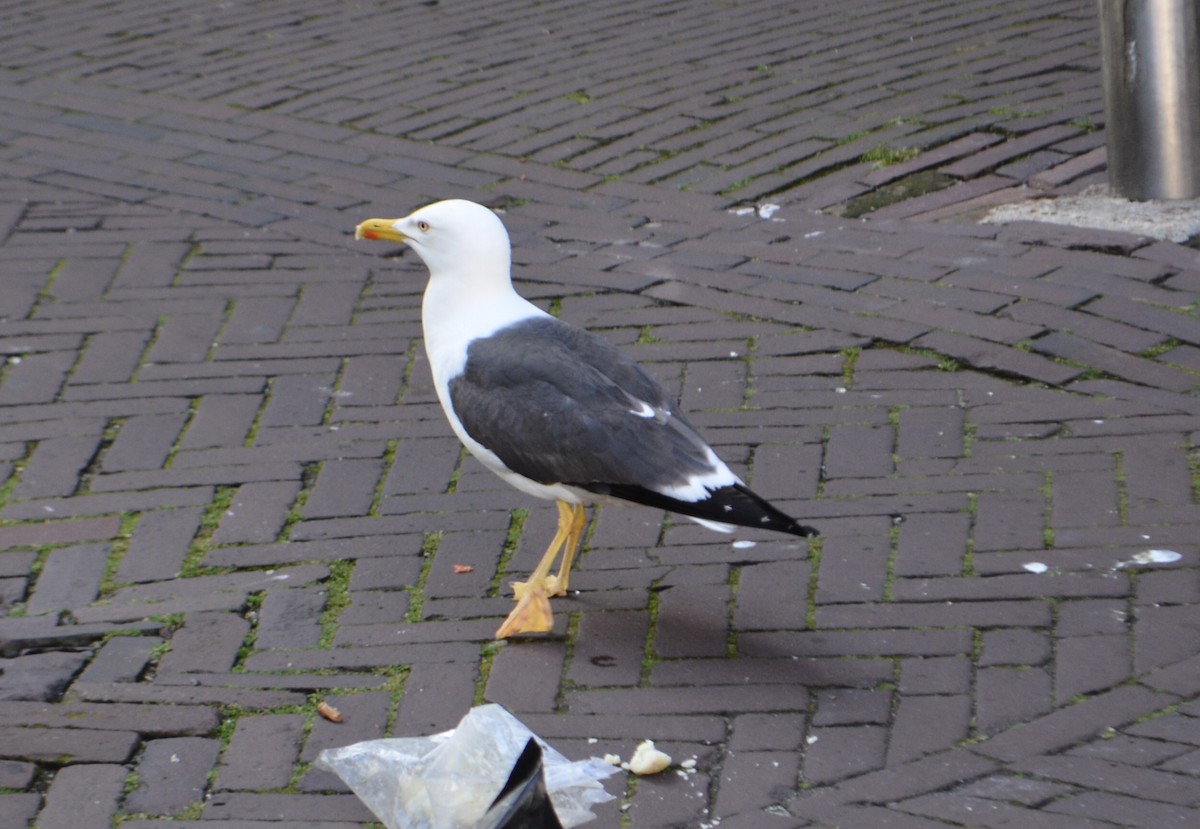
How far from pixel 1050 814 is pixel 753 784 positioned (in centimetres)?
50

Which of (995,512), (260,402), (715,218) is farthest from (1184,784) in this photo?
(715,218)

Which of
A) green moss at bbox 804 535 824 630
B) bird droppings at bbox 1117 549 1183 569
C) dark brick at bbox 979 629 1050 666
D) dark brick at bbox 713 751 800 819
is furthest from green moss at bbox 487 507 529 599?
bird droppings at bbox 1117 549 1183 569

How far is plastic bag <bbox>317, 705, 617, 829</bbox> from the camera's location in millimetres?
2523

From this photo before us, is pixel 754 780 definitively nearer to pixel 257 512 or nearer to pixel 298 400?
pixel 257 512

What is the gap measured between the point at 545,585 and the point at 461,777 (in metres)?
0.76

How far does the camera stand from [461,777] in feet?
8.36

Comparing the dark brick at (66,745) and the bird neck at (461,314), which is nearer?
the dark brick at (66,745)

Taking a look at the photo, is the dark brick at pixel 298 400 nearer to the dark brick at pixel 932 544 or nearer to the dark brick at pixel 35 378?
the dark brick at pixel 35 378

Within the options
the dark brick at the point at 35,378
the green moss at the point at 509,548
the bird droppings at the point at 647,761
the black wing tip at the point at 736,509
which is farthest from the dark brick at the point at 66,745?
the dark brick at the point at 35,378

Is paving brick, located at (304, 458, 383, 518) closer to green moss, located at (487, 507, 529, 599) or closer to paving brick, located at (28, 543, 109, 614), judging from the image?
green moss, located at (487, 507, 529, 599)

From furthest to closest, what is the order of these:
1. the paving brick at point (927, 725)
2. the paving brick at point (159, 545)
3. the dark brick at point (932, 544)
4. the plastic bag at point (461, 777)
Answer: the paving brick at point (159, 545) < the dark brick at point (932, 544) < the paving brick at point (927, 725) < the plastic bag at point (461, 777)

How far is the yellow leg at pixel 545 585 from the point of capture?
3209mm

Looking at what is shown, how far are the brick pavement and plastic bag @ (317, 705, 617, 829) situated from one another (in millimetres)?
86

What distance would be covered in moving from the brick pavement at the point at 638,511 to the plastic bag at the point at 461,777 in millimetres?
86
